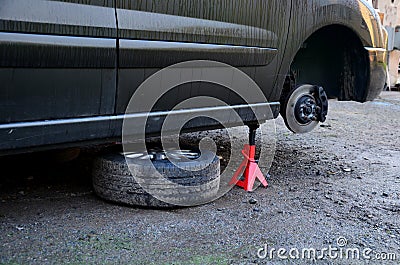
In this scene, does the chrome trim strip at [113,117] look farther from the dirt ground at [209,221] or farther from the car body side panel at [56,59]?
the dirt ground at [209,221]

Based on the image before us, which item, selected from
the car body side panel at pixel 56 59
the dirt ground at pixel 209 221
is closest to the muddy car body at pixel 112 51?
the car body side panel at pixel 56 59

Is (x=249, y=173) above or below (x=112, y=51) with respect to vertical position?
below

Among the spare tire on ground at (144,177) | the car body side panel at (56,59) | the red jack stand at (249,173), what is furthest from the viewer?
the red jack stand at (249,173)

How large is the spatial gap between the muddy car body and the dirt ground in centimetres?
42

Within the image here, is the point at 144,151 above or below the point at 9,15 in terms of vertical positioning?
below

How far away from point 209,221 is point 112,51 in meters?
0.93

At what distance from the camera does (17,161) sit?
3.00m

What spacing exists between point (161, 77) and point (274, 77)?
790 millimetres

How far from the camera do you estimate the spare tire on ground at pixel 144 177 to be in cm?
218

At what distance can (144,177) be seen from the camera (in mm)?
2160

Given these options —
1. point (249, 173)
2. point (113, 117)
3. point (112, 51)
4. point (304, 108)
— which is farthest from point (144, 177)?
point (304, 108)

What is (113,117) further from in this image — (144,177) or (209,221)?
(209,221)

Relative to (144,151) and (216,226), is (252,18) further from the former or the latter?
(216,226)

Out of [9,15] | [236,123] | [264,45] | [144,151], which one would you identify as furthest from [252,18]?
[9,15]
